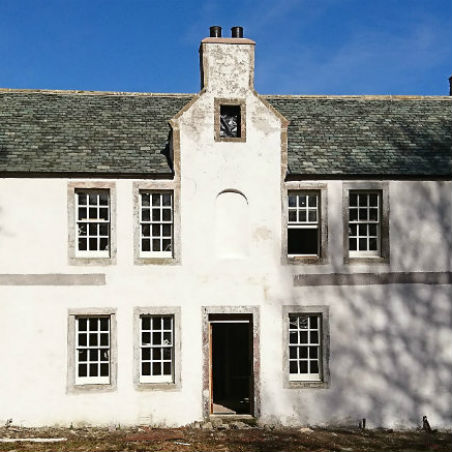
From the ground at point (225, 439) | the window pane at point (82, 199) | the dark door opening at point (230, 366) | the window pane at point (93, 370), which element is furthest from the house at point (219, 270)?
the dark door opening at point (230, 366)

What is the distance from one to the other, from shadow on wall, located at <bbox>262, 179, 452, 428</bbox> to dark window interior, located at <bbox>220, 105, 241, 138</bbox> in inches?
154

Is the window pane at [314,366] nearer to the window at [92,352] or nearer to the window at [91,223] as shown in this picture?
the window at [92,352]

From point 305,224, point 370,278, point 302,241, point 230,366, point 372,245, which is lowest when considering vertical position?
point 230,366

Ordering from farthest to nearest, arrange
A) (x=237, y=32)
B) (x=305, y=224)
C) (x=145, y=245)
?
(x=237, y=32) → (x=305, y=224) → (x=145, y=245)

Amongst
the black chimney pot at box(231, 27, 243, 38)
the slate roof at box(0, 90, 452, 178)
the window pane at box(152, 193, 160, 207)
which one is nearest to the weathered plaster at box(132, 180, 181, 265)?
the window pane at box(152, 193, 160, 207)

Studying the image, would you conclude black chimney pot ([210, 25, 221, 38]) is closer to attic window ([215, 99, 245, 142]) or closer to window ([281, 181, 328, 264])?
attic window ([215, 99, 245, 142])

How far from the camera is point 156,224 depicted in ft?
54.4

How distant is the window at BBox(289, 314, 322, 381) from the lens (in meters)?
16.6

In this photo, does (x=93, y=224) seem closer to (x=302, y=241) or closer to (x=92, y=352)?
(x=92, y=352)

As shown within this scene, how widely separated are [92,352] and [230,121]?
7163 millimetres

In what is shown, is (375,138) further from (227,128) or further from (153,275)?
Answer: (153,275)

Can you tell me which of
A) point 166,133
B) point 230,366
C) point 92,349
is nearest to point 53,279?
point 92,349

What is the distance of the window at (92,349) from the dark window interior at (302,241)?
5147 mm

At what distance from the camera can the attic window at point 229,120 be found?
16.7m
